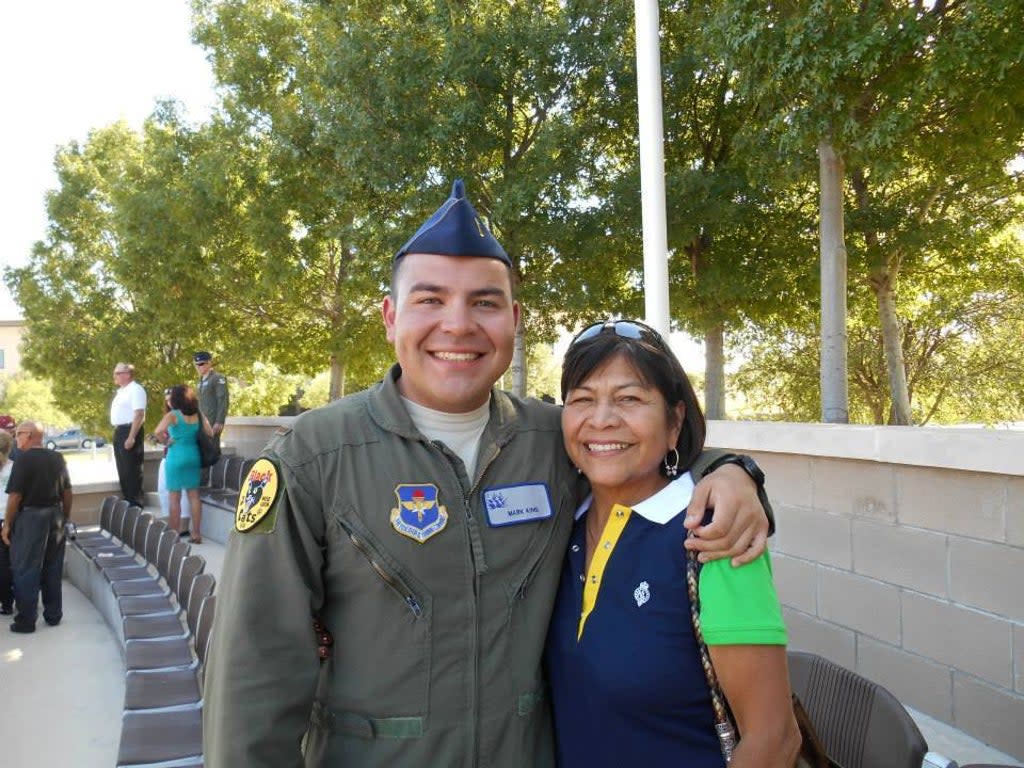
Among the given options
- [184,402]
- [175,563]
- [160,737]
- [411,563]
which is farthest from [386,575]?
[184,402]

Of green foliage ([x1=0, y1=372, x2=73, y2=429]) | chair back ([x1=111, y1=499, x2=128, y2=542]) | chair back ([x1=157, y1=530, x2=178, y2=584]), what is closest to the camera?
chair back ([x1=157, y1=530, x2=178, y2=584])

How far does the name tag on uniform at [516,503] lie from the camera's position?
1799 mm

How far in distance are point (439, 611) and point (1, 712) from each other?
16.6 ft

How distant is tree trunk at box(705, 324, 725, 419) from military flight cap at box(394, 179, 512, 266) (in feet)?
33.2

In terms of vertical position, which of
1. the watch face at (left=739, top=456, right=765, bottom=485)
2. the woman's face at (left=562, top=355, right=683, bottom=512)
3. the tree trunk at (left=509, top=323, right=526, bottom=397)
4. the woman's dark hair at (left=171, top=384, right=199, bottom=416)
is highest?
the tree trunk at (left=509, top=323, right=526, bottom=397)

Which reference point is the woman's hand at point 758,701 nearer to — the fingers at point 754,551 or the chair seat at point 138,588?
the fingers at point 754,551

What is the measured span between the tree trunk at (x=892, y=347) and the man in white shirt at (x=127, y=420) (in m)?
9.57

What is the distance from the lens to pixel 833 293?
8.66m

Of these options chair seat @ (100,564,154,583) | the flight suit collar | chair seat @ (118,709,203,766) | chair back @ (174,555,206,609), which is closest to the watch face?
the flight suit collar

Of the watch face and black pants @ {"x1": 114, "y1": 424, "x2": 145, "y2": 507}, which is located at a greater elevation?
the watch face

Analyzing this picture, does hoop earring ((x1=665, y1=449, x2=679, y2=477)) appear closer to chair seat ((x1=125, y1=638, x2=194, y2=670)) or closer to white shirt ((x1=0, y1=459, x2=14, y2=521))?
chair seat ((x1=125, y1=638, x2=194, y2=670))

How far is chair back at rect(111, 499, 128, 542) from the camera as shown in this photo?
9.62 meters

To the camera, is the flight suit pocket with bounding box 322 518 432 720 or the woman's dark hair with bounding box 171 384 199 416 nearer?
the flight suit pocket with bounding box 322 518 432 720

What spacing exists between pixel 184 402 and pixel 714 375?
23.2 feet
